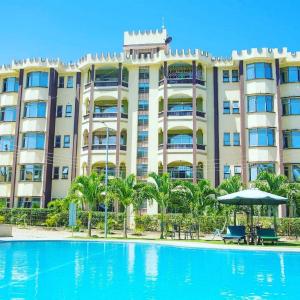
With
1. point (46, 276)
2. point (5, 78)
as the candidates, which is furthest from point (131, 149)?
point (46, 276)

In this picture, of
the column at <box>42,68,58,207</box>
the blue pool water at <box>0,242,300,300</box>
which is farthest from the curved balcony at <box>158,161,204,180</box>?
the blue pool water at <box>0,242,300,300</box>

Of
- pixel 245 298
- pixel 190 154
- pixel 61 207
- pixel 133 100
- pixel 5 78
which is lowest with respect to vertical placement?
pixel 245 298

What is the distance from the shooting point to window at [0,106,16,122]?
4806 cm

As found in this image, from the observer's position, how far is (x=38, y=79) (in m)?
47.4

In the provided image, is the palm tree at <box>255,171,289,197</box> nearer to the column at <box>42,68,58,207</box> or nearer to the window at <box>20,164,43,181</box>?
the column at <box>42,68,58,207</box>

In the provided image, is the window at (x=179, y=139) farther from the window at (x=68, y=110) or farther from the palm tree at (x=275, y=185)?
the palm tree at (x=275, y=185)

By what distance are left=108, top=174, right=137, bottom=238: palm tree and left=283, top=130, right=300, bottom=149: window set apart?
1871cm

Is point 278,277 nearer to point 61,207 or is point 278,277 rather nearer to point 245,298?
point 245,298

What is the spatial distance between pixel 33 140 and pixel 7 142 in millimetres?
3649

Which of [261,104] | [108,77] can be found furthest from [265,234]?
[108,77]

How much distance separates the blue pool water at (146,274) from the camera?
11.5m

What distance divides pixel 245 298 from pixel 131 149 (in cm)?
3544

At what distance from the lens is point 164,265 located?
17.7 m

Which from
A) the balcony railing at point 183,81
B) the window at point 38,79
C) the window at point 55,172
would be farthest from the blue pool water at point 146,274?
the window at point 38,79
